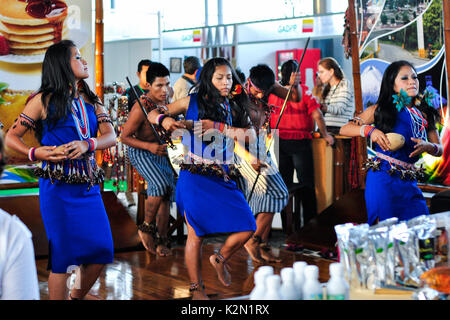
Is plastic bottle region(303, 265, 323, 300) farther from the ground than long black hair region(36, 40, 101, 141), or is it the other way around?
long black hair region(36, 40, 101, 141)

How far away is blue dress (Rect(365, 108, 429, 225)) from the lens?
3994 mm

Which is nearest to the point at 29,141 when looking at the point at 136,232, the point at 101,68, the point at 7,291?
the point at 101,68

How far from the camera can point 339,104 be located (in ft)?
21.6

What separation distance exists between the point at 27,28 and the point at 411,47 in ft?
9.86

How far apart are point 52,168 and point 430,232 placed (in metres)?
2.08

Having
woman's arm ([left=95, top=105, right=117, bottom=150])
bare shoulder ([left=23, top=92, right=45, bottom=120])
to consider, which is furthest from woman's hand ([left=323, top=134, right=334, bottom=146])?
bare shoulder ([left=23, top=92, right=45, bottom=120])

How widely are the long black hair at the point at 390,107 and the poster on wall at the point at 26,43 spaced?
8.28ft

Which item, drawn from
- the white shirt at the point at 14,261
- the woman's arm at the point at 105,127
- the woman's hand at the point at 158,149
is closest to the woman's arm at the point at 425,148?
the woman's arm at the point at 105,127

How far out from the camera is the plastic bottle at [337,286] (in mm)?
1767

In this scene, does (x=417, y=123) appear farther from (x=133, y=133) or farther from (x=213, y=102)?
(x=133, y=133)

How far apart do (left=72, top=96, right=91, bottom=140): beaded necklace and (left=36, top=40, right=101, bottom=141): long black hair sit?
5 centimetres

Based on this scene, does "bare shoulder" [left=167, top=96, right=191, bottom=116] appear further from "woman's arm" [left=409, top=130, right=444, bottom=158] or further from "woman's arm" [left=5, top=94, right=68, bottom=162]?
"woman's arm" [left=409, top=130, right=444, bottom=158]
